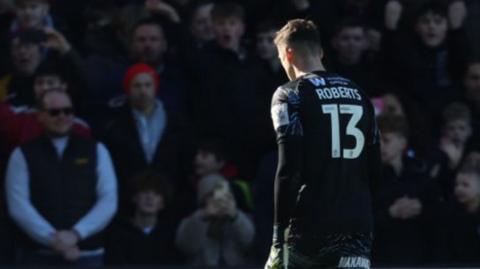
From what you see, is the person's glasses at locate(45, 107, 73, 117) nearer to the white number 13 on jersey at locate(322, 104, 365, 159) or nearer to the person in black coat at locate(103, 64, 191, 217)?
the person in black coat at locate(103, 64, 191, 217)

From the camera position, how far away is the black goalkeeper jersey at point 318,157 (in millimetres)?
6812

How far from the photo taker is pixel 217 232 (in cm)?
1038

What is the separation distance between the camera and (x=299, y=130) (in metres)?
6.82

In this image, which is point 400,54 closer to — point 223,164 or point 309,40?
point 223,164

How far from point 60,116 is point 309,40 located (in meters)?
3.72

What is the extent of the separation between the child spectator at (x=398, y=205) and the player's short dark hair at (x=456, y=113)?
Answer: 744mm

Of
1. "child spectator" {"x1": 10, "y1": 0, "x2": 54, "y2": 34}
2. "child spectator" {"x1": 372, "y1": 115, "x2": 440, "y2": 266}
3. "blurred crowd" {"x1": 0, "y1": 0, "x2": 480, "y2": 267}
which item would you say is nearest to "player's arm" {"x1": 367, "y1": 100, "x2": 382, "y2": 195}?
"child spectator" {"x1": 372, "y1": 115, "x2": 440, "y2": 266}

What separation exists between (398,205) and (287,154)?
3.75m

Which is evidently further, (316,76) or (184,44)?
(184,44)

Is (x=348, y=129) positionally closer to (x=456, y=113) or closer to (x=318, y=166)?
(x=318, y=166)

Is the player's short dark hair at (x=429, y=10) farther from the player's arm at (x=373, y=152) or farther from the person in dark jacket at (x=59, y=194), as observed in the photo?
the player's arm at (x=373, y=152)

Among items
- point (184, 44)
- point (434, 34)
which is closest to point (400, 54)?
point (434, 34)

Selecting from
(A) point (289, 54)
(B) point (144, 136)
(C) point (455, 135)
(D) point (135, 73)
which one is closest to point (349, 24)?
(C) point (455, 135)

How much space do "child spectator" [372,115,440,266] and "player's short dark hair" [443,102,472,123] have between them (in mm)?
744
